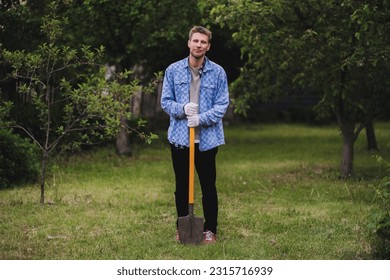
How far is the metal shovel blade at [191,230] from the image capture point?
7.01 metres

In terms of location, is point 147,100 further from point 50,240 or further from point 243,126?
point 50,240

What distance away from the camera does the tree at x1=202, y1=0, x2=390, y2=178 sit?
33.6 feet

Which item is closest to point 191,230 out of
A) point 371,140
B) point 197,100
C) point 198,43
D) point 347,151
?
point 197,100

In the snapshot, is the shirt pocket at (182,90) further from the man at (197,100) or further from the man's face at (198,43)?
the man's face at (198,43)

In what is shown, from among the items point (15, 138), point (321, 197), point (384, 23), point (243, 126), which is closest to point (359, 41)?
point (384, 23)

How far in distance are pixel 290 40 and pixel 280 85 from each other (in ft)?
5.23

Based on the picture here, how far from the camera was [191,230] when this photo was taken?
23.1 feet

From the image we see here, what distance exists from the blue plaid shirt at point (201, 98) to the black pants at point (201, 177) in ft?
0.34

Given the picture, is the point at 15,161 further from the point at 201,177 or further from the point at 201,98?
the point at 201,98

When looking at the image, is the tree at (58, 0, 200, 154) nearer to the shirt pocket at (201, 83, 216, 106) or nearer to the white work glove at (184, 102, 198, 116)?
the shirt pocket at (201, 83, 216, 106)

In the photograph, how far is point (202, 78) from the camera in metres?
6.90

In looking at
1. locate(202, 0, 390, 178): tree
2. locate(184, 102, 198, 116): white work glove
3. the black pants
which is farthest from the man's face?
locate(202, 0, 390, 178): tree

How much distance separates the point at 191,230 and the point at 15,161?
491 centimetres

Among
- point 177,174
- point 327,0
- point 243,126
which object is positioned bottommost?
point 243,126
